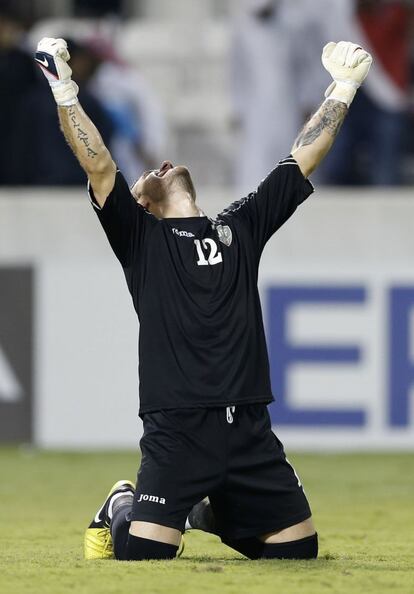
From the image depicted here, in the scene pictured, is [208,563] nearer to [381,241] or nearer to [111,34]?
[381,241]

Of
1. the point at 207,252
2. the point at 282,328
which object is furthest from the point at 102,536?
the point at 282,328

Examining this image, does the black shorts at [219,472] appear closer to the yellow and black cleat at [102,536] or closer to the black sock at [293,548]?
the black sock at [293,548]

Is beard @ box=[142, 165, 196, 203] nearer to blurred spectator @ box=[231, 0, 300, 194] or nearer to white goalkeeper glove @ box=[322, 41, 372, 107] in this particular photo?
white goalkeeper glove @ box=[322, 41, 372, 107]

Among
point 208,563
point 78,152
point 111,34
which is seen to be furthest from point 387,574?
point 111,34

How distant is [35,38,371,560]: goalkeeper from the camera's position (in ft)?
18.8

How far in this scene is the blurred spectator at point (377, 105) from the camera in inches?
503

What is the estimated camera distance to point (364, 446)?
11.6 meters

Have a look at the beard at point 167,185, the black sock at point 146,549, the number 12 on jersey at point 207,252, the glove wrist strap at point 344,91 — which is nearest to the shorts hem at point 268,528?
the black sock at point 146,549

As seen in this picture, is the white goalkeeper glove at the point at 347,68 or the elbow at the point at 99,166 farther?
the white goalkeeper glove at the point at 347,68

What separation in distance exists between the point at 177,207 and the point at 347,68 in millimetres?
956

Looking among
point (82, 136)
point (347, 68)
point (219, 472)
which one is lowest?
point (219, 472)

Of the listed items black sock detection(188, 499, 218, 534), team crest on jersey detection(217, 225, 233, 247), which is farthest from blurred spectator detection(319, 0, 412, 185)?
black sock detection(188, 499, 218, 534)

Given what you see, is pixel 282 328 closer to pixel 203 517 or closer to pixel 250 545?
pixel 203 517

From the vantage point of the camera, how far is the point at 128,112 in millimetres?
13172
